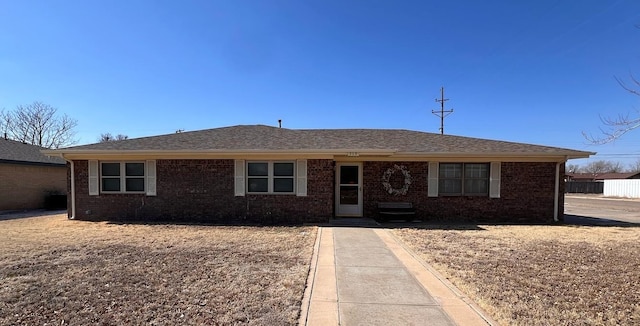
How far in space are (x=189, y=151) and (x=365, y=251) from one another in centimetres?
698

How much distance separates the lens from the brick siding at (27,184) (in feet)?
50.2

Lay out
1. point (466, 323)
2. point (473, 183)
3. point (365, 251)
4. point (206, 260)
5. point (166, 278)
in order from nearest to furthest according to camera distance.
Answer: point (466, 323), point (166, 278), point (206, 260), point (365, 251), point (473, 183)

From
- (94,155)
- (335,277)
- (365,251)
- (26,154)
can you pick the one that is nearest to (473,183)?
(365,251)

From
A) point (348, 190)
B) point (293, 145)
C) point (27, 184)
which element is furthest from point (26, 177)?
point (348, 190)

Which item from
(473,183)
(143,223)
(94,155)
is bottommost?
(143,223)

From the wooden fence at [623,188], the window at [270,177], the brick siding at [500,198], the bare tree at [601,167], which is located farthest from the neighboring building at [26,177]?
the bare tree at [601,167]

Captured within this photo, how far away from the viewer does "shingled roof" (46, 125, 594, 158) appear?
36.6 feet

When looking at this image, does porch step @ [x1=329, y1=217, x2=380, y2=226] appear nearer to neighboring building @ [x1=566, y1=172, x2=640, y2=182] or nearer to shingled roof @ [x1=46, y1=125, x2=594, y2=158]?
shingled roof @ [x1=46, y1=125, x2=594, y2=158]

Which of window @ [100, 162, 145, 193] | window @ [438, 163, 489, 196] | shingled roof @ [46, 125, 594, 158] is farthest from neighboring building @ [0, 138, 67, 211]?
window @ [438, 163, 489, 196]

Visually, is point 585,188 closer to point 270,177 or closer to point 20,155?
point 270,177

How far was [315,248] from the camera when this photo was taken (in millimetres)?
7352

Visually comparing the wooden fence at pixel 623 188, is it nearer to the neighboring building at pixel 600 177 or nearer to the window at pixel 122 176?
the neighboring building at pixel 600 177

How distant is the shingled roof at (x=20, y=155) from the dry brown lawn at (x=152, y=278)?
8693 mm

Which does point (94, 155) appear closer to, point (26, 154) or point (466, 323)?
point (26, 154)
